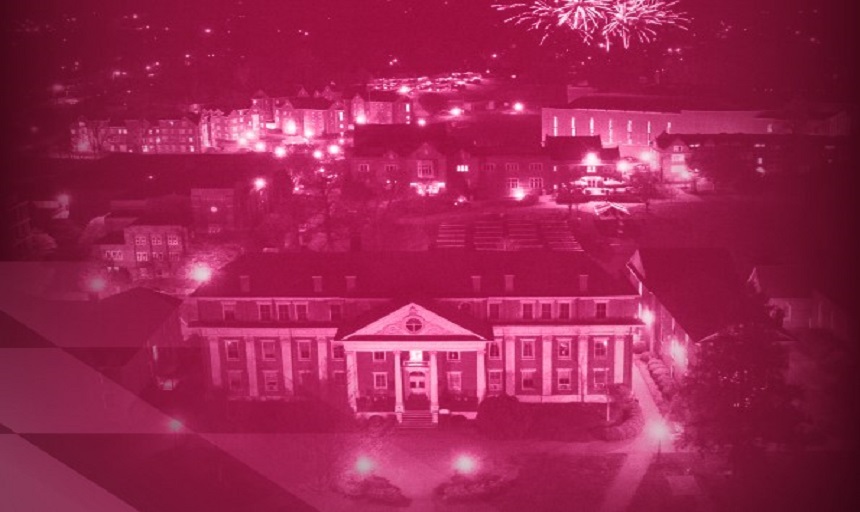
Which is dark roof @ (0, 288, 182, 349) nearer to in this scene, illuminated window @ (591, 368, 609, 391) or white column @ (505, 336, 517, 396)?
white column @ (505, 336, 517, 396)

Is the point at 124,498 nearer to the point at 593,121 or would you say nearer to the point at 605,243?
the point at 605,243

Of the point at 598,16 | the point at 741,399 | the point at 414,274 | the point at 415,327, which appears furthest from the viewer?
the point at 598,16

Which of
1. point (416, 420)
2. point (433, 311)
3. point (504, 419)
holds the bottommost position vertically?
point (416, 420)

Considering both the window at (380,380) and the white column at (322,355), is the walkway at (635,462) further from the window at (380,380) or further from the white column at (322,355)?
the white column at (322,355)

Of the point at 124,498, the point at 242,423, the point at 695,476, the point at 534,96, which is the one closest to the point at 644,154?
the point at 534,96

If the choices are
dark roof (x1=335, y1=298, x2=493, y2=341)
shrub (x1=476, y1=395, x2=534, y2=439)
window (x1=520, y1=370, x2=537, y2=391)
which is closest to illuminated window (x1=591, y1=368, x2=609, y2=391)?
window (x1=520, y1=370, x2=537, y2=391)

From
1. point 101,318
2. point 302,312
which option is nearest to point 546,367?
point 302,312

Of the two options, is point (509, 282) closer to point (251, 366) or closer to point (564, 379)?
point (564, 379)
